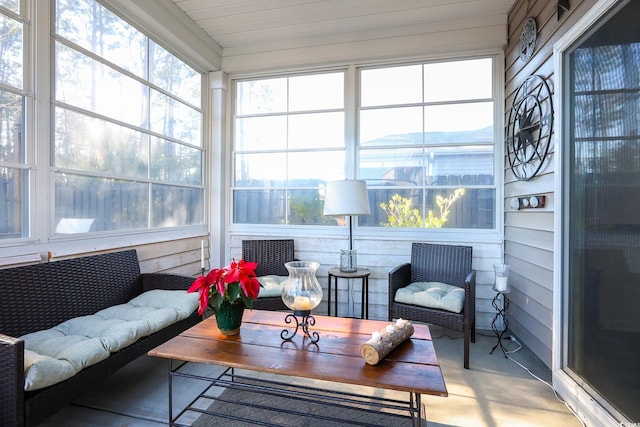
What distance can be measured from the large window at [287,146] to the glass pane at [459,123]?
0.91 metres

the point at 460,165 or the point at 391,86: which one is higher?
the point at 391,86

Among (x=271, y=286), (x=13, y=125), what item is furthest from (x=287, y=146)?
(x=13, y=125)

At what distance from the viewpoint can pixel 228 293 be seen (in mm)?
1646

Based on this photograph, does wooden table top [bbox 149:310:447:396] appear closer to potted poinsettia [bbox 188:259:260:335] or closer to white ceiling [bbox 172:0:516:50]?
potted poinsettia [bbox 188:259:260:335]

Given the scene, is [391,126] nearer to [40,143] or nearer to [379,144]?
[379,144]

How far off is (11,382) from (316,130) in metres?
3.06

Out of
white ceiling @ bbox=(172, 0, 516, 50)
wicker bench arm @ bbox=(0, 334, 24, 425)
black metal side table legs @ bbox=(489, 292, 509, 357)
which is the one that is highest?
white ceiling @ bbox=(172, 0, 516, 50)

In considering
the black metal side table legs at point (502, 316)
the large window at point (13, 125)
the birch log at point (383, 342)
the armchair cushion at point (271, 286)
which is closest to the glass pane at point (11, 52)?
the large window at point (13, 125)

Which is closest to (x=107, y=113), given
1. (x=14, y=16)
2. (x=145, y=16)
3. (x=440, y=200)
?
(x=14, y=16)

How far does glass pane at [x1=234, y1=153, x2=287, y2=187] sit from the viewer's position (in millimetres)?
3699

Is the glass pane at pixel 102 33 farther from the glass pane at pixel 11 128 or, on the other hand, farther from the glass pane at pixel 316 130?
the glass pane at pixel 316 130

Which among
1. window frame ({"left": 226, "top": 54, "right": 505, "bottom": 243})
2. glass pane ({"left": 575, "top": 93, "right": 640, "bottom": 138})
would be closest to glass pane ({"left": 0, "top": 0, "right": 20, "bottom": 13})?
window frame ({"left": 226, "top": 54, "right": 505, "bottom": 243})

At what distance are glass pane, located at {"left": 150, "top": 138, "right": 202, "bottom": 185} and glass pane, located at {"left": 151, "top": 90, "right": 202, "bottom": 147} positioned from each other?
0.10m

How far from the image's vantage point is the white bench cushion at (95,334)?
4.59 feet
